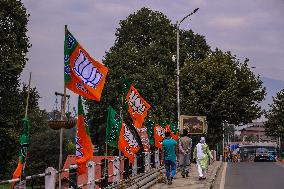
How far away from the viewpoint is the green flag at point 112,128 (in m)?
14.7

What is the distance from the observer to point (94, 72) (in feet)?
36.8

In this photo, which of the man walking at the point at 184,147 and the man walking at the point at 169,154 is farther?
→ the man walking at the point at 184,147

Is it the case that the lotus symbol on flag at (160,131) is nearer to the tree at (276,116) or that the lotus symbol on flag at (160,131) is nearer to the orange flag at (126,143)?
the orange flag at (126,143)

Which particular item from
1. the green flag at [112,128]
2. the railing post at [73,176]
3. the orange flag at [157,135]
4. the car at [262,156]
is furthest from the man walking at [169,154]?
the car at [262,156]

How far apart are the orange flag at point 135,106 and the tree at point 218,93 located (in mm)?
27392

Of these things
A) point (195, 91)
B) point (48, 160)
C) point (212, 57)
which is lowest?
point (48, 160)

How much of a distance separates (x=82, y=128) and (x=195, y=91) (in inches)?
1444

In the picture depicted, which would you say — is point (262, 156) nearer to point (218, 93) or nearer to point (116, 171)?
point (218, 93)

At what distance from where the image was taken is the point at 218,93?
46438mm

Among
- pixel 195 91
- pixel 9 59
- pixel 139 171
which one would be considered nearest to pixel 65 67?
pixel 139 171

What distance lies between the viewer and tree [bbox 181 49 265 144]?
46.1m

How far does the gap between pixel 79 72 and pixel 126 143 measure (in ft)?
17.0

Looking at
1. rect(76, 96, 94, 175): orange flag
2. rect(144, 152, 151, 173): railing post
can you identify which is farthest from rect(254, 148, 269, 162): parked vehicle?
rect(76, 96, 94, 175): orange flag

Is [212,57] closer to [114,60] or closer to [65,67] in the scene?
[114,60]
